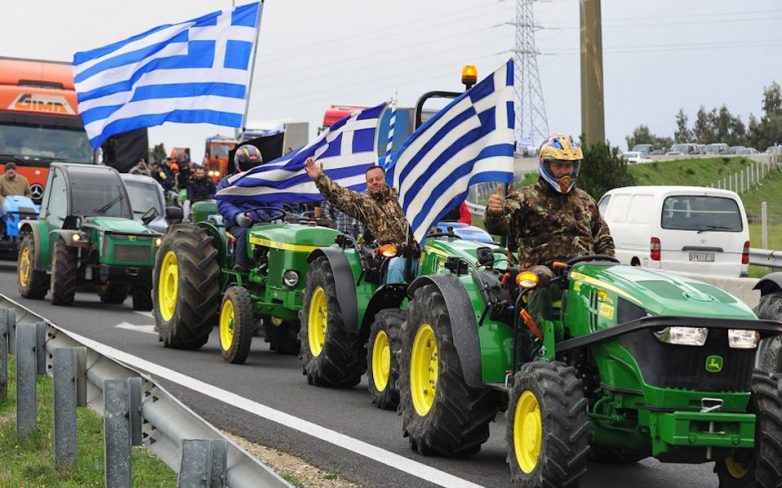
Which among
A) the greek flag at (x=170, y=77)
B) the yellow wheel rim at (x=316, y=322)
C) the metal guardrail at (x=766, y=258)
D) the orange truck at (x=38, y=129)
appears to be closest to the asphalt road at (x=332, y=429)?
the yellow wheel rim at (x=316, y=322)

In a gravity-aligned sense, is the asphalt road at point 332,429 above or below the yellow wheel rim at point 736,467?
below

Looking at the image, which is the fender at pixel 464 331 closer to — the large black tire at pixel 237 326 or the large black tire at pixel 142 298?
the large black tire at pixel 237 326

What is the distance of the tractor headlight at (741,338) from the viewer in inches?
330

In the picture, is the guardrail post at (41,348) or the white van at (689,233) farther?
the white van at (689,233)

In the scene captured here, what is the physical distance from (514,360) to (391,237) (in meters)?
4.33

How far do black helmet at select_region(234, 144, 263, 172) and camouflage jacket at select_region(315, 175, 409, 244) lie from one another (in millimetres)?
3096

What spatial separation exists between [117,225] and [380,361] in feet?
34.6

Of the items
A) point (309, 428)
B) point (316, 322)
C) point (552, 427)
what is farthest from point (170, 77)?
point (552, 427)

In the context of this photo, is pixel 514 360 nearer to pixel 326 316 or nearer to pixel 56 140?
pixel 326 316

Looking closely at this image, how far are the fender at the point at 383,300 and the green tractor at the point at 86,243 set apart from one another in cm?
889

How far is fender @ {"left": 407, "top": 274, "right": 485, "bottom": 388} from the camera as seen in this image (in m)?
9.76

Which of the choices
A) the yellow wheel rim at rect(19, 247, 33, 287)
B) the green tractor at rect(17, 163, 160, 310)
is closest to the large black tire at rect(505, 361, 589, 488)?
the green tractor at rect(17, 163, 160, 310)

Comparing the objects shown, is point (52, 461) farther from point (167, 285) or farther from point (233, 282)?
point (167, 285)

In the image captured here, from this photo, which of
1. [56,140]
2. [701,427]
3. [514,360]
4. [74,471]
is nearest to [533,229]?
[514,360]
